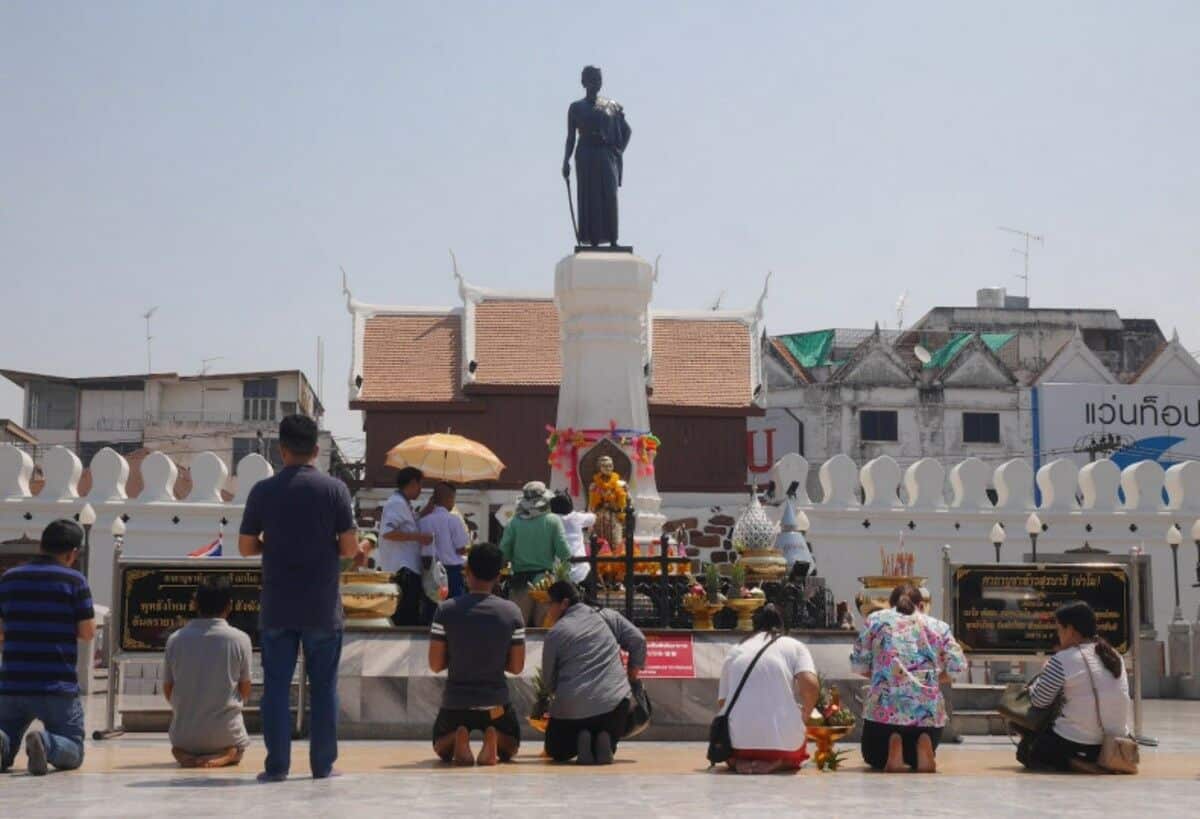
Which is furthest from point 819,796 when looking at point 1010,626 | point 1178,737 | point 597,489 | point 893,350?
point 893,350

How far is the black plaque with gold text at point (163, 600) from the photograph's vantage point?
12234mm

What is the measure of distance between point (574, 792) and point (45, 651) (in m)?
2.99

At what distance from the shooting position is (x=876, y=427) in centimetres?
5228

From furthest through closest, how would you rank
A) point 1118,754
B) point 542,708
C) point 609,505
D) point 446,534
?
point 609,505 → point 446,534 → point 542,708 → point 1118,754

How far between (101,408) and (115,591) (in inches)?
1674

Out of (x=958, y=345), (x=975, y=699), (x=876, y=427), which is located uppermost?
(x=958, y=345)

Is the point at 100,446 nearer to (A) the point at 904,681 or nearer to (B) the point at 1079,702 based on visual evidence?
(A) the point at 904,681

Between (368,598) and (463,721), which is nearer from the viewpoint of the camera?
(463,721)

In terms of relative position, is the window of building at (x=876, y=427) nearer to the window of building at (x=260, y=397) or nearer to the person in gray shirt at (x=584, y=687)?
the window of building at (x=260, y=397)

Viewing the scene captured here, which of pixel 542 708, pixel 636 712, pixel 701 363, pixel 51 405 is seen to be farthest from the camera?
pixel 51 405

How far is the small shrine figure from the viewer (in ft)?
59.9

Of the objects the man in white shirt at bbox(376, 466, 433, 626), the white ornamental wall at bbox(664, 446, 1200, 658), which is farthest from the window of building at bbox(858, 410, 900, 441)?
the man in white shirt at bbox(376, 466, 433, 626)

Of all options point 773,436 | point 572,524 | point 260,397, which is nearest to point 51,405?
point 260,397

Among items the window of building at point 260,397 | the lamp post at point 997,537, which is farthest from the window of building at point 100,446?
the lamp post at point 997,537
